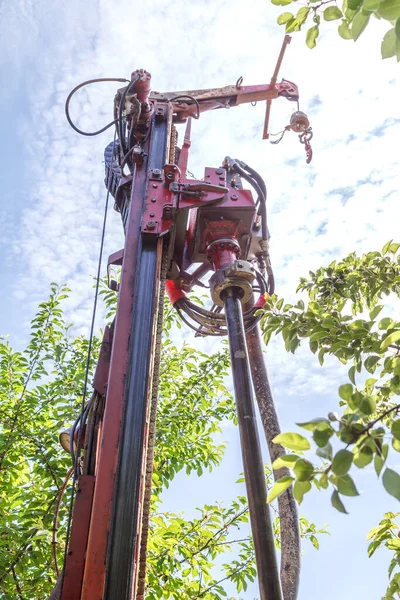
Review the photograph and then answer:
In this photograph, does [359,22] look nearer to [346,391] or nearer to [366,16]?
[366,16]

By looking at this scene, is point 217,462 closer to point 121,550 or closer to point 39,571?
point 39,571

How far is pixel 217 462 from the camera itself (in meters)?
4.88

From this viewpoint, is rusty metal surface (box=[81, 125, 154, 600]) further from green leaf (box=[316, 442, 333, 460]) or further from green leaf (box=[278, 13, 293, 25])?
green leaf (box=[278, 13, 293, 25])

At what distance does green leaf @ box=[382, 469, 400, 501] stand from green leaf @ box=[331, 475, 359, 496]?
0.06 meters

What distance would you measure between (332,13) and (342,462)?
1.12 meters

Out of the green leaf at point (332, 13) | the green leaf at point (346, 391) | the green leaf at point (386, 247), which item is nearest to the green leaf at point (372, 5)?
the green leaf at point (332, 13)

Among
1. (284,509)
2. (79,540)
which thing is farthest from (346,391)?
(284,509)

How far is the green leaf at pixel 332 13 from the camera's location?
1234mm

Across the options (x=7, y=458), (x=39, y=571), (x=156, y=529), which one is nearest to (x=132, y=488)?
(x=39, y=571)

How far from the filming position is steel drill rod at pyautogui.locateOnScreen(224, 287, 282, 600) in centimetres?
180

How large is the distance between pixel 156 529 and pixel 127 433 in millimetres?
2508

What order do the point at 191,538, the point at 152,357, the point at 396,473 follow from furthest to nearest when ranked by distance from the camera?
the point at 191,538 → the point at 152,357 → the point at 396,473

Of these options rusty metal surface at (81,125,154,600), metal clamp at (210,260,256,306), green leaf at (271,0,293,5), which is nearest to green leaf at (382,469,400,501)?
green leaf at (271,0,293,5)

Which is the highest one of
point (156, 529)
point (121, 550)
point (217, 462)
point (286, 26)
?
point (217, 462)
